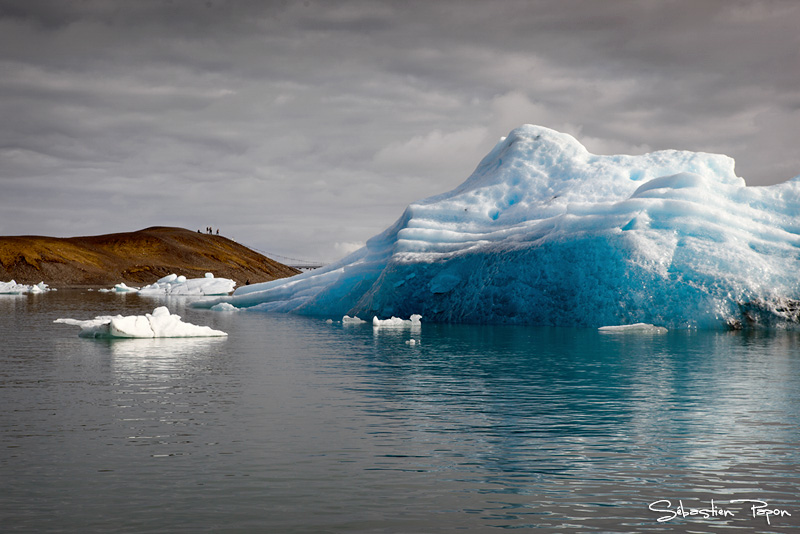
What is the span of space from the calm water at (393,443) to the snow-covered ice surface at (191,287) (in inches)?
3274

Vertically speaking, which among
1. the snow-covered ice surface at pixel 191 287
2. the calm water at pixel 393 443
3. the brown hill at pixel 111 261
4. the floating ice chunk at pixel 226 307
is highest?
the brown hill at pixel 111 261

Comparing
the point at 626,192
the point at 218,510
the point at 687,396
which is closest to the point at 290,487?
the point at 218,510

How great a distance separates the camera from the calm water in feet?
26.9

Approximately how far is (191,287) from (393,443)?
338 feet

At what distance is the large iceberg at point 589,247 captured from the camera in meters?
34.2

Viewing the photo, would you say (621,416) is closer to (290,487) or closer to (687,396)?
(687,396)

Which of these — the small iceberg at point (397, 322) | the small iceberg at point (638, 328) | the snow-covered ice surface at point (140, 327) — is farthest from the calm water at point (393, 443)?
the small iceberg at point (397, 322)

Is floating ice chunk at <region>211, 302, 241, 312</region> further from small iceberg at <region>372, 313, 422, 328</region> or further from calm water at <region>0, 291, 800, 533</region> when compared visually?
calm water at <region>0, 291, 800, 533</region>

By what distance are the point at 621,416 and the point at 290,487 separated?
291 inches

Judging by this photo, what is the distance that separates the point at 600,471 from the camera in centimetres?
990

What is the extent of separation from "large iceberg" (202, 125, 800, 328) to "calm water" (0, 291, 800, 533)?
36.9ft

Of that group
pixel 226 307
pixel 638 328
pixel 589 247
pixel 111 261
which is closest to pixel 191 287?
pixel 226 307

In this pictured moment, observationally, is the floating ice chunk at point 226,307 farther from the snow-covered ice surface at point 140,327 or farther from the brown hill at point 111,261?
the brown hill at point 111,261

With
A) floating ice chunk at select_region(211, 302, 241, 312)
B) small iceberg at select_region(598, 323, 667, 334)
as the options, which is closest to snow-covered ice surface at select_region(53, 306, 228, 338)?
small iceberg at select_region(598, 323, 667, 334)
